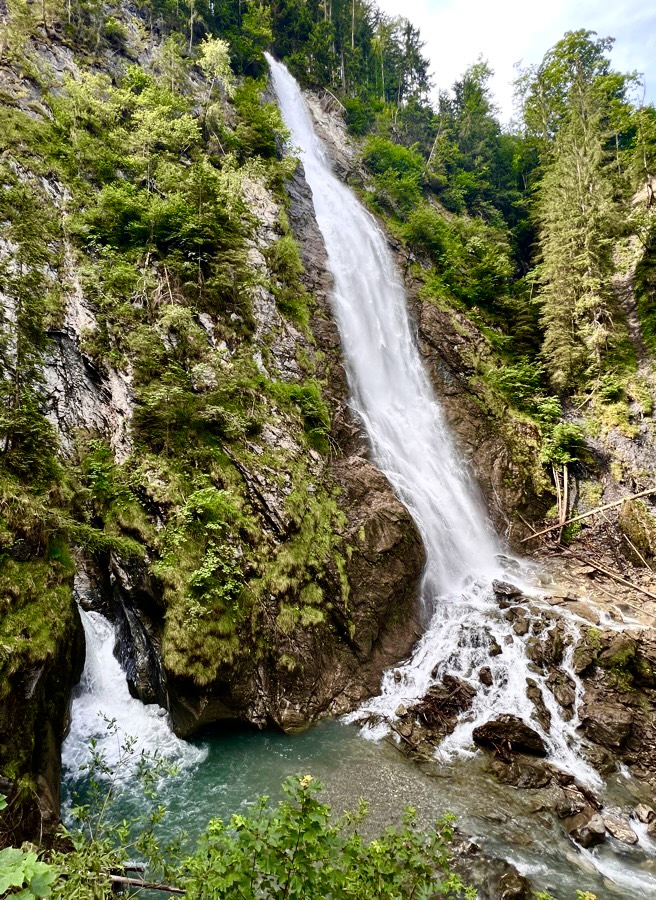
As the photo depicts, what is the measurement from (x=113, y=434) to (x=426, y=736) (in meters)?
8.24

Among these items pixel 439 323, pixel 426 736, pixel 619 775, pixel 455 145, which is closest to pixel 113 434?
pixel 426 736

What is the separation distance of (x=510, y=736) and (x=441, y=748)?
1199 mm

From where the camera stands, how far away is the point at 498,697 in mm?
8305

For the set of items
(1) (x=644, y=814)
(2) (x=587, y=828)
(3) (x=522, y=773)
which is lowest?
(1) (x=644, y=814)

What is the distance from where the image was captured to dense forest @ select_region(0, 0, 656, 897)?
6246 mm

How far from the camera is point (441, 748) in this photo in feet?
24.2

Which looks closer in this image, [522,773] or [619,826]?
[619,826]

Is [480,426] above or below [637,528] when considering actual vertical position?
above

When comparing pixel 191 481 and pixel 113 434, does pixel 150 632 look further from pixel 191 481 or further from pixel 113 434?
pixel 113 434

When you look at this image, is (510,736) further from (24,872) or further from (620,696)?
(24,872)

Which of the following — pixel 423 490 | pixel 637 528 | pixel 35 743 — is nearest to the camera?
pixel 35 743

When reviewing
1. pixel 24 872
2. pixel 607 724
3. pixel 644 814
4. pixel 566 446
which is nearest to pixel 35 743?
pixel 24 872

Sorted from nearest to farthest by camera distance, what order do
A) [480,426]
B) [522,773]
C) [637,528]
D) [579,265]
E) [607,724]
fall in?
[522,773], [607,724], [637,528], [480,426], [579,265]

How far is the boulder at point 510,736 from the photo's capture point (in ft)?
24.0
